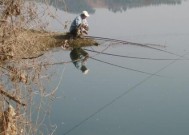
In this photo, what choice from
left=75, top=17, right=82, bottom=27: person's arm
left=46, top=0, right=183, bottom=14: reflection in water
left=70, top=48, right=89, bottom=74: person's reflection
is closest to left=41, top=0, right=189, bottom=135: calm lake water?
left=70, top=48, right=89, bottom=74: person's reflection

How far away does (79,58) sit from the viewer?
25.6ft

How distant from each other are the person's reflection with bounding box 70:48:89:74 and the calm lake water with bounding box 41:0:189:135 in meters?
0.10

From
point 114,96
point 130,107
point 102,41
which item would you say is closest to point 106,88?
point 114,96

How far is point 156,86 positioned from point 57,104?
4.57ft

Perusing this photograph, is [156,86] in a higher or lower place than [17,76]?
lower

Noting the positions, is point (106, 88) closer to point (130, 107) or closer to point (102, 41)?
point (130, 107)

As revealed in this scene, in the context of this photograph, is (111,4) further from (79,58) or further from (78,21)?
(79,58)

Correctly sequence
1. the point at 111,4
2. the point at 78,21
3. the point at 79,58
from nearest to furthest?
the point at 79,58
the point at 78,21
the point at 111,4

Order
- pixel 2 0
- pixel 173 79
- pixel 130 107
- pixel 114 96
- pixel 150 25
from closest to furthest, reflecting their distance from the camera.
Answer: pixel 2 0, pixel 130 107, pixel 114 96, pixel 173 79, pixel 150 25

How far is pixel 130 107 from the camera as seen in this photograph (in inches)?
216

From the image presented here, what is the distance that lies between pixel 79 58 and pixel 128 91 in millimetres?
1933

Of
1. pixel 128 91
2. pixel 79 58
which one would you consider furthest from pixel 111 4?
pixel 128 91

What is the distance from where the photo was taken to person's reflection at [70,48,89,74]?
7.37m

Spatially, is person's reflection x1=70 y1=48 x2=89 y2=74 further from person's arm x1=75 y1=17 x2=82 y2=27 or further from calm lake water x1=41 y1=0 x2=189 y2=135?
person's arm x1=75 y1=17 x2=82 y2=27
